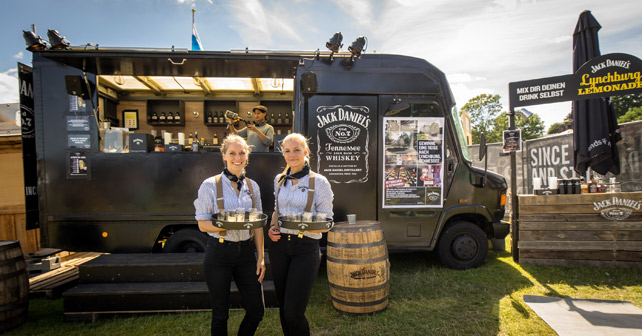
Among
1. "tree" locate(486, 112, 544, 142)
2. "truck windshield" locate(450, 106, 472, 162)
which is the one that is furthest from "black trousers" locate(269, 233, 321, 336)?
"tree" locate(486, 112, 544, 142)

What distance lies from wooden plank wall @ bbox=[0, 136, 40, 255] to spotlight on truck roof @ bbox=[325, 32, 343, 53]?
18.3 ft

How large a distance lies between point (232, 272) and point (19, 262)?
8.87 feet

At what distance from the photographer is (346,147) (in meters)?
4.55

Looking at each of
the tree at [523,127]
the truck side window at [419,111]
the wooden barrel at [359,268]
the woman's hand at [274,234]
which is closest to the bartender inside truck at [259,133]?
the truck side window at [419,111]

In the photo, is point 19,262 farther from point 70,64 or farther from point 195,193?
point 70,64

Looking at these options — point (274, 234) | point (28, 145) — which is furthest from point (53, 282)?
point (274, 234)

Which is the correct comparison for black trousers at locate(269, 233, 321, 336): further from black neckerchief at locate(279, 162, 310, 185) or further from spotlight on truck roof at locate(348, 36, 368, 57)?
spotlight on truck roof at locate(348, 36, 368, 57)

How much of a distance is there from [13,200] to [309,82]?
5.66 m

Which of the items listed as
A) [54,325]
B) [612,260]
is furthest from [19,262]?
[612,260]

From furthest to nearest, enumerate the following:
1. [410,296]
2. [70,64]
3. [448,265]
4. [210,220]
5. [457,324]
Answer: [448,265] < [70,64] < [410,296] < [457,324] < [210,220]

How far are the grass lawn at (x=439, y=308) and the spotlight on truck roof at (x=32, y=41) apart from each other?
10.7ft

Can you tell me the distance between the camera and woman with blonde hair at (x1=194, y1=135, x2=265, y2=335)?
2361mm

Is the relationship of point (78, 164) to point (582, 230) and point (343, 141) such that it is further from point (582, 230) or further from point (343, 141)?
point (582, 230)

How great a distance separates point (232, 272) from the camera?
8.07 ft
